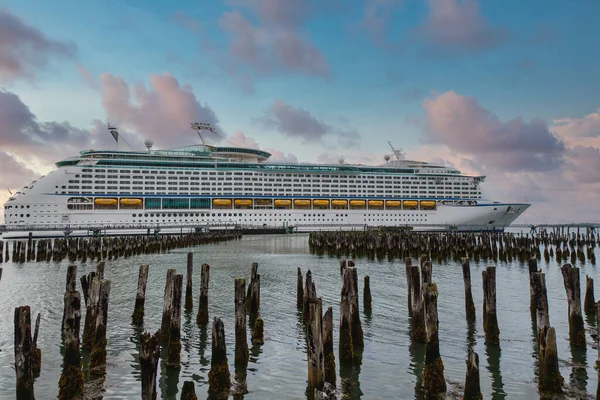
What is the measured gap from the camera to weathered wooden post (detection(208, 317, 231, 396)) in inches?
310

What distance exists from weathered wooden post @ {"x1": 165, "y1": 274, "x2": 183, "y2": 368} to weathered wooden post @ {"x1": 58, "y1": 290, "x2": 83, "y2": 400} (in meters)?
1.84

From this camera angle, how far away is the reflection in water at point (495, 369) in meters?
8.12

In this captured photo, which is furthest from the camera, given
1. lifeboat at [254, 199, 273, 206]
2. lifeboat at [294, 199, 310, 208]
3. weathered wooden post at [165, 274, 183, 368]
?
lifeboat at [294, 199, 310, 208]

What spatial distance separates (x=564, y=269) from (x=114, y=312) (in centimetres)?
1242

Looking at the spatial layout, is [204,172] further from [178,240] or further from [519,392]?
[519,392]

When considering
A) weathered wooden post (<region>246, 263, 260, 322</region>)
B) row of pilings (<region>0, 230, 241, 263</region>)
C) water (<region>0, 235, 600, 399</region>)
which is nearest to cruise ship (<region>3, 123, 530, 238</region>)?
row of pilings (<region>0, 230, 241, 263</region>)

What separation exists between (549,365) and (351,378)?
Result: 337 centimetres

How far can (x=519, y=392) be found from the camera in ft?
26.7

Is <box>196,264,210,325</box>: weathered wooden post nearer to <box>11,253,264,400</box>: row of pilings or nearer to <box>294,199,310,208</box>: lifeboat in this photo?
<box>11,253,264,400</box>: row of pilings

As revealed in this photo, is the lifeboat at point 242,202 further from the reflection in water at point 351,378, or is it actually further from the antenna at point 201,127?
the reflection in water at point 351,378

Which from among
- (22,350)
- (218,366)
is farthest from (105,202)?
(218,366)

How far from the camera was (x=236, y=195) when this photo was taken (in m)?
74.6

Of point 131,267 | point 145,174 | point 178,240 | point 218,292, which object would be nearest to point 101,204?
point 145,174

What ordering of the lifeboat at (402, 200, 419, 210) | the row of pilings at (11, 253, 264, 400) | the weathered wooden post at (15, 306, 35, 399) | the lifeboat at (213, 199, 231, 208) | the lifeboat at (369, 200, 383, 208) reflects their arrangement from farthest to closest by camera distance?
the lifeboat at (402, 200, 419, 210)
the lifeboat at (369, 200, 383, 208)
the lifeboat at (213, 199, 231, 208)
the weathered wooden post at (15, 306, 35, 399)
the row of pilings at (11, 253, 264, 400)
